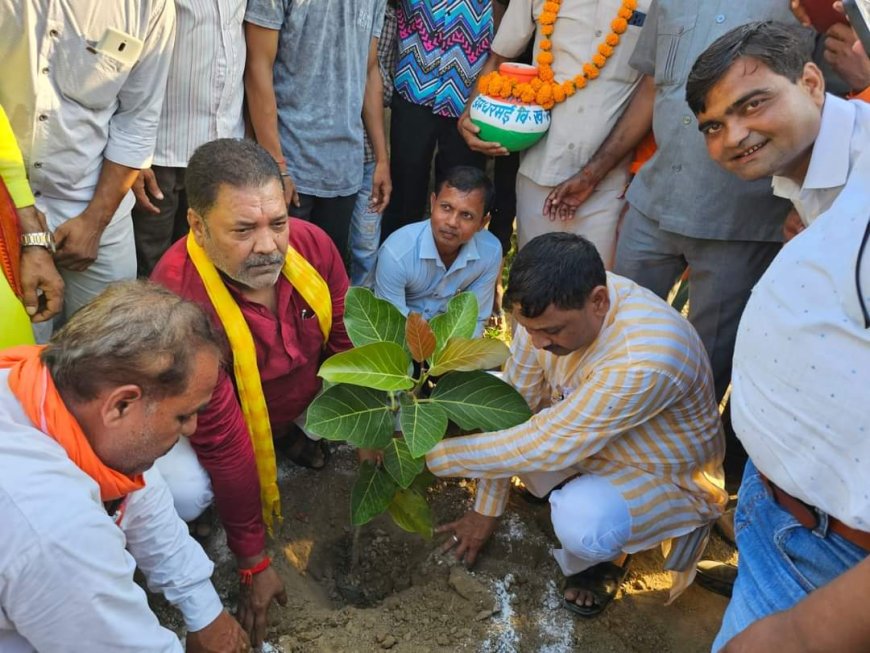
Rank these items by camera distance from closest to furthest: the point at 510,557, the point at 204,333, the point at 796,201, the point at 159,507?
the point at 204,333
the point at 159,507
the point at 796,201
the point at 510,557

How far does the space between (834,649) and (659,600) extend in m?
1.50

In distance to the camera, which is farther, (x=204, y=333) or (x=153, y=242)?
(x=153, y=242)

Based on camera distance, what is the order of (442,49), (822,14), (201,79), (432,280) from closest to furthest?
(822,14)
(201,79)
(442,49)
(432,280)

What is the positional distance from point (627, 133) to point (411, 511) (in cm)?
166

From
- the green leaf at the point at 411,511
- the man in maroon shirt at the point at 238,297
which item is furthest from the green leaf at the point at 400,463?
the man in maroon shirt at the point at 238,297

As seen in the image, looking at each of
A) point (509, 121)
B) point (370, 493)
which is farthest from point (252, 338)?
point (509, 121)

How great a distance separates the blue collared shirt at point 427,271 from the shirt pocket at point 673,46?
40.2 inches

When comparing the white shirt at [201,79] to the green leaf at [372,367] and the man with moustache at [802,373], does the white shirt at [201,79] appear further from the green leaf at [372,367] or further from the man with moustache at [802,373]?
the man with moustache at [802,373]

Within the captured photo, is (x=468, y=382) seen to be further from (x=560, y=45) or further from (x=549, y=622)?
(x=560, y=45)

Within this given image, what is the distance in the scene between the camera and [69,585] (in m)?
1.29

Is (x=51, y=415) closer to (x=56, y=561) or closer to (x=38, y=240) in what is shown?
(x=56, y=561)

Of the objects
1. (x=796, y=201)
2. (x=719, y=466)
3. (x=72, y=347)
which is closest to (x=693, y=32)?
(x=796, y=201)

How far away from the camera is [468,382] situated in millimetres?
2010

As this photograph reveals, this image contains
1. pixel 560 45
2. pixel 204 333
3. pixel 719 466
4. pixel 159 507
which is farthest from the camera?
pixel 560 45
